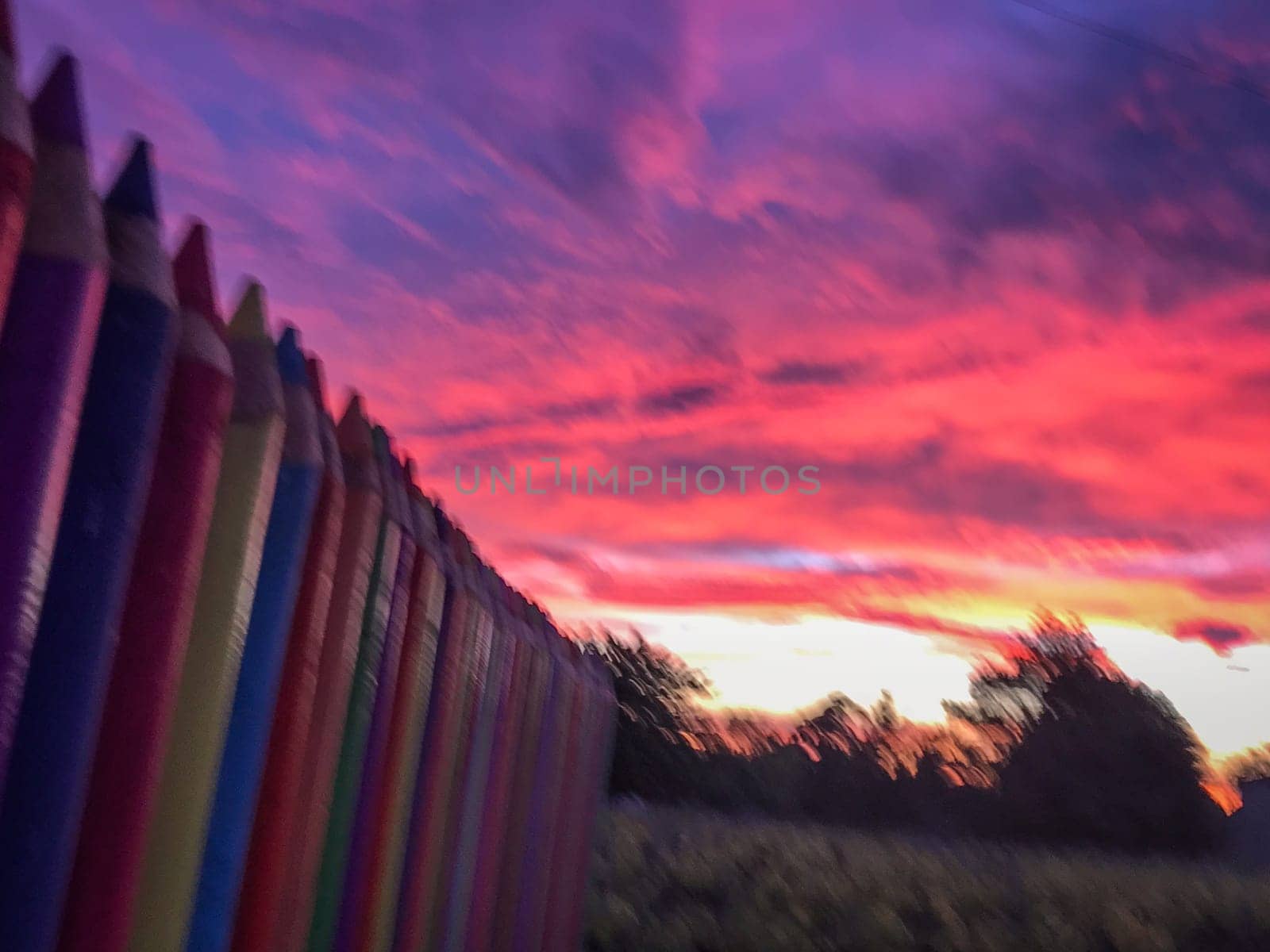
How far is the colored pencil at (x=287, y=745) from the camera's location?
1607 mm

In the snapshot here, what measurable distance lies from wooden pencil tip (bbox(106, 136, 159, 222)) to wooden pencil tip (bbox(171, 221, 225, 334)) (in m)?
0.10

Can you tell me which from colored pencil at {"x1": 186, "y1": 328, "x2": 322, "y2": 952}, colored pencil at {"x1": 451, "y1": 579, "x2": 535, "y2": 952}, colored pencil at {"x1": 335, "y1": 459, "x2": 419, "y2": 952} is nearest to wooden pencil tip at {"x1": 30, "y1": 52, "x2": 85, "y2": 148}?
colored pencil at {"x1": 186, "y1": 328, "x2": 322, "y2": 952}

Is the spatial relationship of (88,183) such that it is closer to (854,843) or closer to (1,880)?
(1,880)

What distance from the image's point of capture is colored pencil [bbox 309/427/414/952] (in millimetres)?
1892

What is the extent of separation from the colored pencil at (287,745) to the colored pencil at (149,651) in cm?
34

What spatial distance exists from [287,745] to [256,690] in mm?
174

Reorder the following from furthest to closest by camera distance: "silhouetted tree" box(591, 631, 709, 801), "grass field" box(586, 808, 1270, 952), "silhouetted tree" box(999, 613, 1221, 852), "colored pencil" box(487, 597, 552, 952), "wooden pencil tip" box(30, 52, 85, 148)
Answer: "silhouetted tree" box(999, 613, 1221, 852)
"silhouetted tree" box(591, 631, 709, 801)
"grass field" box(586, 808, 1270, 952)
"colored pencil" box(487, 597, 552, 952)
"wooden pencil tip" box(30, 52, 85, 148)

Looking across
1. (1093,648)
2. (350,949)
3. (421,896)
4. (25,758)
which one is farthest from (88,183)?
(1093,648)

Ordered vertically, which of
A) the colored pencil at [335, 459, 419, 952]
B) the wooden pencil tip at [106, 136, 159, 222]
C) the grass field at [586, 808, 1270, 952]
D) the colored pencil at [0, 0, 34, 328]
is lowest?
the grass field at [586, 808, 1270, 952]

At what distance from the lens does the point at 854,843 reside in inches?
317

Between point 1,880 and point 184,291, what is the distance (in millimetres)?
679

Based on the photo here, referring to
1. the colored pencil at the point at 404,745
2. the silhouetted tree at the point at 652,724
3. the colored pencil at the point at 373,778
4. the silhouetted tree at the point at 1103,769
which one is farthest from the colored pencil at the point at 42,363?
the silhouetted tree at the point at 1103,769

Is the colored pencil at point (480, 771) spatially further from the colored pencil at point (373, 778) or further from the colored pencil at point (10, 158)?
the colored pencil at point (10, 158)

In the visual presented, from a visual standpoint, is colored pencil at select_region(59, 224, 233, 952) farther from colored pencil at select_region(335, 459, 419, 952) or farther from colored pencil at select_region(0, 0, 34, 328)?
colored pencil at select_region(335, 459, 419, 952)
